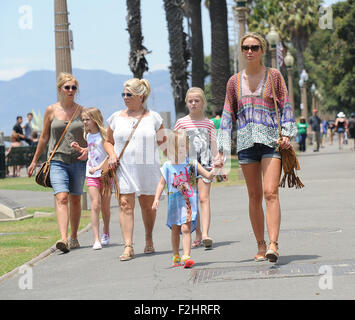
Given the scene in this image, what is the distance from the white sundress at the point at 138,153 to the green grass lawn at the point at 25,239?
1.45m

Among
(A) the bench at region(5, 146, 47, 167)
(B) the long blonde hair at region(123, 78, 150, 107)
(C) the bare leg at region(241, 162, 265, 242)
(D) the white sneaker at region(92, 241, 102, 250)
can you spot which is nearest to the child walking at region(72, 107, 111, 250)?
(D) the white sneaker at region(92, 241, 102, 250)

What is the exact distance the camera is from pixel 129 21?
31.4 metres

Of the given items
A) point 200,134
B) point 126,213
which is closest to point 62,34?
point 200,134

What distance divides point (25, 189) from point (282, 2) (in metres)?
62.1

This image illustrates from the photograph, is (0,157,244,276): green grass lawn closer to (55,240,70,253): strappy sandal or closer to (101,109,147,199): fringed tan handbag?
(55,240,70,253): strappy sandal

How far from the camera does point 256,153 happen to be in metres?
8.92

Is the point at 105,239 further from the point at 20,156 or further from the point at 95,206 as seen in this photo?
the point at 20,156

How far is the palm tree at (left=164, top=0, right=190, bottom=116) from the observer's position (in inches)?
1284

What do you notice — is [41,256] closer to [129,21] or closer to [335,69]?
[129,21]

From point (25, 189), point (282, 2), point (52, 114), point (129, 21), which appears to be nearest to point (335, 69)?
point (282, 2)

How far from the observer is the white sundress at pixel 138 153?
9.98m

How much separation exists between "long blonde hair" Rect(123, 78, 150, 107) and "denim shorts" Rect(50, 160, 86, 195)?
Answer: 160 cm

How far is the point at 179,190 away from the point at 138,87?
4.46 ft

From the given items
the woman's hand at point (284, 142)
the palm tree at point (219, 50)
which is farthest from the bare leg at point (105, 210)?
the palm tree at point (219, 50)
